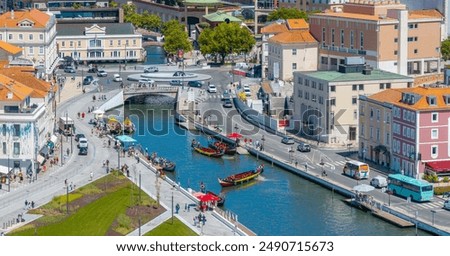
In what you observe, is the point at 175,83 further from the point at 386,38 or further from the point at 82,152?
the point at 82,152

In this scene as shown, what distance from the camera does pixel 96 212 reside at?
49.2 m

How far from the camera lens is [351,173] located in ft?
188

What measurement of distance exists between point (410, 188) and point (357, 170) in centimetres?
413

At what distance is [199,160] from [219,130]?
279 inches

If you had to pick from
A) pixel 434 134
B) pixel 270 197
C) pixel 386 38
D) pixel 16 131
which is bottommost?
pixel 270 197

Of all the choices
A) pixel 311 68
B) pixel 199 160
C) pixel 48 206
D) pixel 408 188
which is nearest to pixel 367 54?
pixel 311 68

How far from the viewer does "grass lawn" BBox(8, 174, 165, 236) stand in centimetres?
4681

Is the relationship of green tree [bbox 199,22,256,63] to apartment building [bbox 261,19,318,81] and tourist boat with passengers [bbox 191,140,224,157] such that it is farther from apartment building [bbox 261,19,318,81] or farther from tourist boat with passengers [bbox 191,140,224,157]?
tourist boat with passengers [bbox 191,140,224,157]

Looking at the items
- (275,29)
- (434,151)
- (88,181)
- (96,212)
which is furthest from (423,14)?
(96,212)

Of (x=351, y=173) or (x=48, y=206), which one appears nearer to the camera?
(x=48, y=206)

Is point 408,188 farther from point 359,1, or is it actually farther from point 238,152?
point 359,1

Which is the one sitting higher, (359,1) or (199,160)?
(359,1)

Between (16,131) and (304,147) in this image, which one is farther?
(304,147)

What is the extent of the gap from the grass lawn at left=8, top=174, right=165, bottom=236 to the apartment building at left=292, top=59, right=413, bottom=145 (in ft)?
45.7
